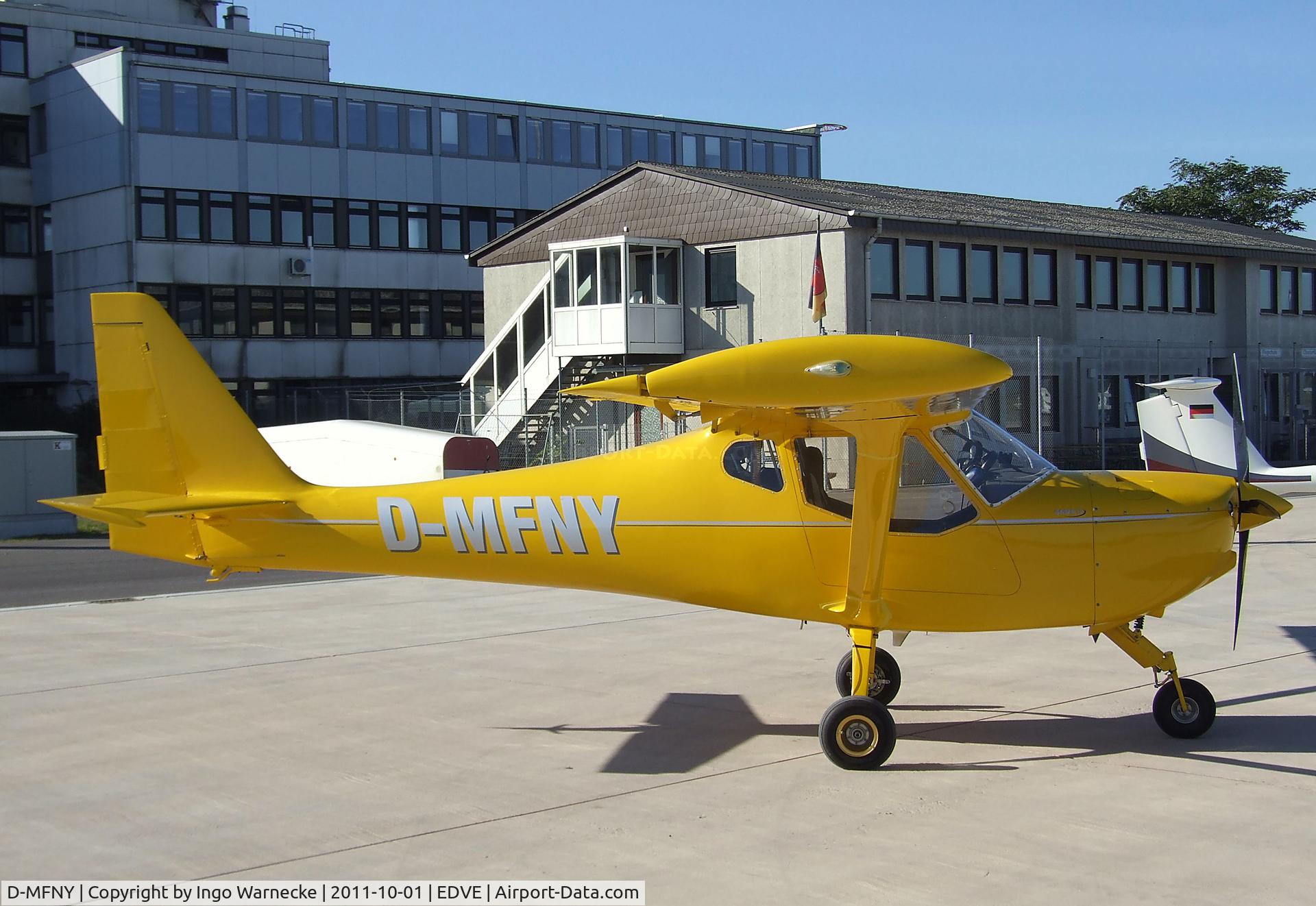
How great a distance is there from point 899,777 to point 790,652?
3668mm

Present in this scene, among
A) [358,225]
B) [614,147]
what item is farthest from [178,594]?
[614,147]

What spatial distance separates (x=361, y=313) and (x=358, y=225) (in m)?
3.09

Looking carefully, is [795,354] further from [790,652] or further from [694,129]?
[694,129]

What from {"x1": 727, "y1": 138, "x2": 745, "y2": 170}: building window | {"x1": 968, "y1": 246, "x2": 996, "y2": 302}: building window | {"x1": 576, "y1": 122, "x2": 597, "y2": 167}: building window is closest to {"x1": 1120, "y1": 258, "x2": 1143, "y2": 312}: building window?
{"x1": 968, "y1": 246, "x2": 996, "y2": 302}: building window

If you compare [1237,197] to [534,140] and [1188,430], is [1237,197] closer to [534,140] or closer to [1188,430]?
[534,140]

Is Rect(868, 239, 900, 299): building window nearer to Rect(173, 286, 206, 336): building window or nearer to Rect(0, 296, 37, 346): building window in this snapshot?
Rect(173, 286, 206, 336): building window

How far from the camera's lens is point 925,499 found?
8117mm

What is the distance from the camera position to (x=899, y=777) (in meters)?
7.33

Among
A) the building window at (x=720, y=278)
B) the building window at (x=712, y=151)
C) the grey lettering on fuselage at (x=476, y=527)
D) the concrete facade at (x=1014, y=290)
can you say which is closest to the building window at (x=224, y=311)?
the concrete facade at (x=1014, y=290)

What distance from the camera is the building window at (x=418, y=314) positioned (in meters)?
46.1

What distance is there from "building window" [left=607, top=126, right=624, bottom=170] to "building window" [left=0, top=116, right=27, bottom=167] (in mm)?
20574

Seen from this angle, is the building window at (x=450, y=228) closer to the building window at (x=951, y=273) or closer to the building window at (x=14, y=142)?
the building window at (x=14, y=142)

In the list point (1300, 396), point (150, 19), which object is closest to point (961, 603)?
point (1300, 396)

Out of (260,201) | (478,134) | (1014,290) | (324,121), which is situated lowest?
(1014,290)
